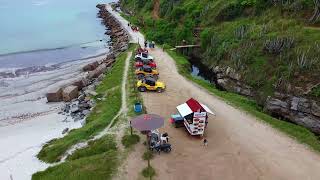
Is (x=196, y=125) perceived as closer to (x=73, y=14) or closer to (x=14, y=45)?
(x=14, y=45)

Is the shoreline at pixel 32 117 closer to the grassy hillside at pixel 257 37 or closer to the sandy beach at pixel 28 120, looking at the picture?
the sandy beach at pixel 28 120

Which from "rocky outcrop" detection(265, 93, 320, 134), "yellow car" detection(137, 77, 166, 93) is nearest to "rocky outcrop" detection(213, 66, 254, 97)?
"rocky outcrop" detection(265, 93, 320, 134)

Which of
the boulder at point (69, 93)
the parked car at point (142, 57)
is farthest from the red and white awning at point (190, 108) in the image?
the parked car at point (142, 57)

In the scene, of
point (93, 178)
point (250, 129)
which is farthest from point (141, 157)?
point (250, 129)

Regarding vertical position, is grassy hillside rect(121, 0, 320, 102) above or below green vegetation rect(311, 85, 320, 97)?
above

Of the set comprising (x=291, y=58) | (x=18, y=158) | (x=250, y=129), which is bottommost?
(x=18, y=158)

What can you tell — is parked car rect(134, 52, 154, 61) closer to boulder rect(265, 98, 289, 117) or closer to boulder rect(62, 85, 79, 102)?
boulder rect(62, 85, 79, 102)
